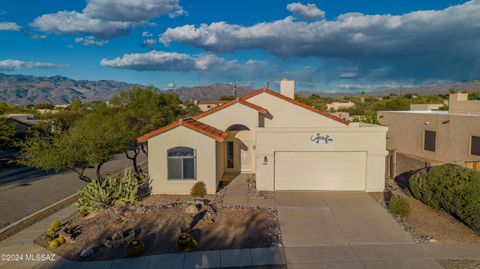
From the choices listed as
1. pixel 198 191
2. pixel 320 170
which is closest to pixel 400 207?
pixel 320 170

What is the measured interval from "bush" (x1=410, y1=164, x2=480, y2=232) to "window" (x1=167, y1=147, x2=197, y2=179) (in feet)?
36.3

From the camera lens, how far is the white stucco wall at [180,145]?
1659cm

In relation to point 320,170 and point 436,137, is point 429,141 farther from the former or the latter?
point 320,170

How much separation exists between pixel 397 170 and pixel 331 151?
694 cm

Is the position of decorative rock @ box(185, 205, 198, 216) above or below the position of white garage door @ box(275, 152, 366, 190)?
below

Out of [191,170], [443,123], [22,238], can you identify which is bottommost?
→ [22,238]

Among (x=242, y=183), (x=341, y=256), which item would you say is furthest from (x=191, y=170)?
(x=341, y=256)

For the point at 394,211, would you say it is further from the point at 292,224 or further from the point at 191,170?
the point at 191,170

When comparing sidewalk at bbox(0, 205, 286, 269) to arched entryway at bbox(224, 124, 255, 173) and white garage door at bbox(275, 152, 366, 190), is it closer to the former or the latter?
white garage door at bbox(275, 152, 366, 190)

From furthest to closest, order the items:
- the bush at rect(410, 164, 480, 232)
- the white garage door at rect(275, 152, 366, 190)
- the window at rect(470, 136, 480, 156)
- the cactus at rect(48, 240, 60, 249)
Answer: the window at rect(470, 136, 480, 156) < the white garage door at rect(275, 152, 366, 190) < the bush at rect(410, 164, 480, 232) < the cactus at rect(48, 240, 60, 249)

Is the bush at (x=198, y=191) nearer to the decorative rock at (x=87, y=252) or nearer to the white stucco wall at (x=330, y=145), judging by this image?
the white stucco wall at (x=330, y=145)

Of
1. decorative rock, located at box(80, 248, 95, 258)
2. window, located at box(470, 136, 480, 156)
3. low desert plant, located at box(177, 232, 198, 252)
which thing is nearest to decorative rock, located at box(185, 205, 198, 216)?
low desert plant, located at box(177, 232, 198, 252)

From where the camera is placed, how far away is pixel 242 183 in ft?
61.1

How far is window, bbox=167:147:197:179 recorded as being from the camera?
1672 cm
